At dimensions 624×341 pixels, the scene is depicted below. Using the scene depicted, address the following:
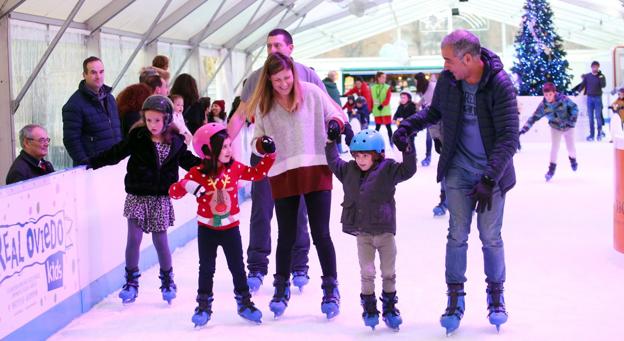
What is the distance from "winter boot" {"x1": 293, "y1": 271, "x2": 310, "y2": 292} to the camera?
5.34 m

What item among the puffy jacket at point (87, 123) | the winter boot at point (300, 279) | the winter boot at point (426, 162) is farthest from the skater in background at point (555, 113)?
the winter boot at point (300, 279)

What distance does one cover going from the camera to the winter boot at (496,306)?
4.27 metres

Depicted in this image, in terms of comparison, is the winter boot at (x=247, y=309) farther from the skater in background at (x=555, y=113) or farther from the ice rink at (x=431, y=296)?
the skater in background at (x=555, y=113)

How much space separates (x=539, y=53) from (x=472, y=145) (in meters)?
15.1

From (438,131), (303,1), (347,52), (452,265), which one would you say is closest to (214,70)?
(303,1)

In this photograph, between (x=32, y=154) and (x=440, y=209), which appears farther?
(x=440, y=209)

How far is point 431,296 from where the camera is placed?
5129mm

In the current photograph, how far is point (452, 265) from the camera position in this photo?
14.3 ft

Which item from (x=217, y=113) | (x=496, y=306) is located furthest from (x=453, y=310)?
(x=217, y=113)

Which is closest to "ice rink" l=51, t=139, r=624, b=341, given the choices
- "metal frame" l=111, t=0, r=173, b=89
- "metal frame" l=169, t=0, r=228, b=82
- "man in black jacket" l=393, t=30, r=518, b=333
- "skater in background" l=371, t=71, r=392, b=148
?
"man in black jacket" l=393, t=30, r=518, b=333

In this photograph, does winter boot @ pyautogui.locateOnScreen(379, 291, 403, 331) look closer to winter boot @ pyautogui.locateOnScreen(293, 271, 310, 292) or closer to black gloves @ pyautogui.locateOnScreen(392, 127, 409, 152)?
black gloves @ pyautogui.locateOnScreen(392, 127, 409, 152)

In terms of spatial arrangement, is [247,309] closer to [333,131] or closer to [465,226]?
[333,131]

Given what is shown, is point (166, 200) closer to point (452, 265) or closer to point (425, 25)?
point (452, 265)

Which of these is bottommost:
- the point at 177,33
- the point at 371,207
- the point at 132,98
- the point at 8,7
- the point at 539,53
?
the point at 371,207
